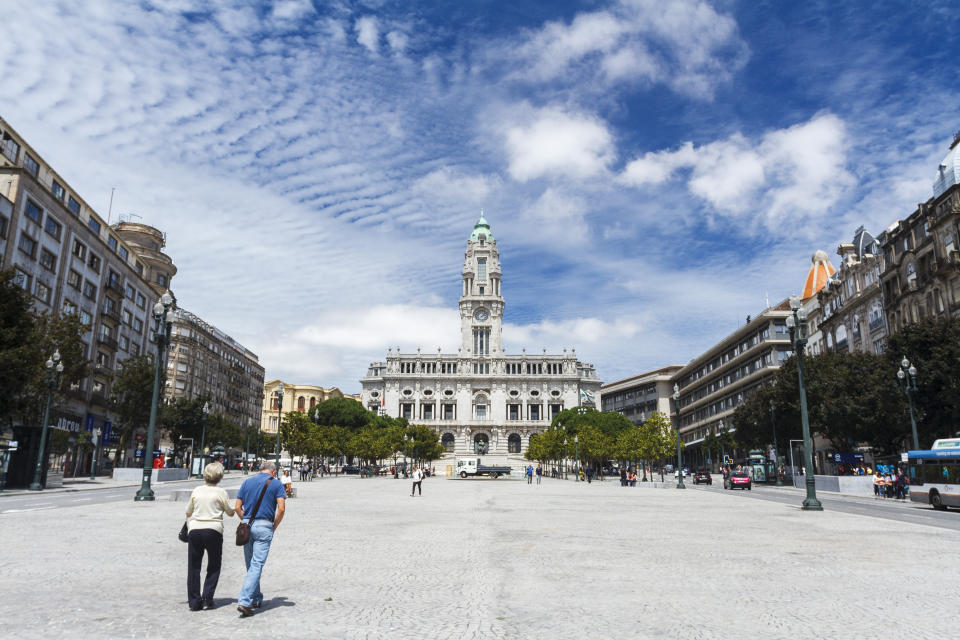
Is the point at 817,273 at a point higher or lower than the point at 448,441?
higher

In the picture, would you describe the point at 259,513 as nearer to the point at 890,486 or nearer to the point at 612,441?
the point at 890,486

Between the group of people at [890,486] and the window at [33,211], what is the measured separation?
5497 cm

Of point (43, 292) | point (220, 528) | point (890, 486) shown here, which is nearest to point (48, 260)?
Result: point (43, 292)

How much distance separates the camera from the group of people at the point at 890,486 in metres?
37.7

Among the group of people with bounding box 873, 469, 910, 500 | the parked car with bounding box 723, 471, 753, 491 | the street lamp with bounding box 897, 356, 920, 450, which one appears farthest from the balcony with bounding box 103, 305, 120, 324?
the group of people with bounding box 873, 469, 910, 500

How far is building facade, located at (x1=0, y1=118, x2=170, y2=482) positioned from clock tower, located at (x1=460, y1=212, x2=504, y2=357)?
84.7 m

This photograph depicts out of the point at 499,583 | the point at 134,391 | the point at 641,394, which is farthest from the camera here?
the point at 641,394

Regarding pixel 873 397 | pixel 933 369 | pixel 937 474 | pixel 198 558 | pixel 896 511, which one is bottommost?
pixel 896 511

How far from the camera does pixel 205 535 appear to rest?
7078 mm

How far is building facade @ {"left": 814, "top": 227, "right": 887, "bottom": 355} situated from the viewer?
56406 millimetres

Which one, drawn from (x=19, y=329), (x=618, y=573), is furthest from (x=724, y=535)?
(x=19, y=329)

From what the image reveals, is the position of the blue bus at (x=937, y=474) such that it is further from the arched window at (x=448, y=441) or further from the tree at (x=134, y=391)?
the arched window at (x=448, y=441)

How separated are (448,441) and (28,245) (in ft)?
338

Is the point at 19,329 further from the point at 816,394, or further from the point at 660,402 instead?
the point at 660,402
